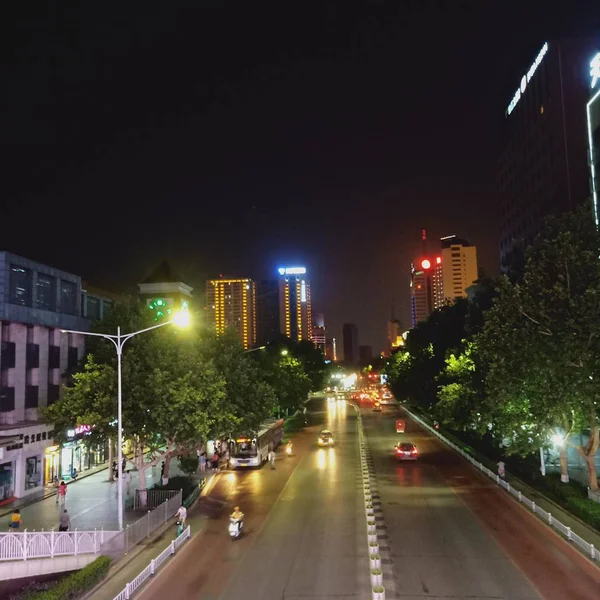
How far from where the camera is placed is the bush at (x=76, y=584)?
49.0 feet

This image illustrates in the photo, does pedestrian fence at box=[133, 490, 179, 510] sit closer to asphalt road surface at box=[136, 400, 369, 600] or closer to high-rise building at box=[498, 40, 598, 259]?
asphalt road surface at box=[136, 400, 369, 600]

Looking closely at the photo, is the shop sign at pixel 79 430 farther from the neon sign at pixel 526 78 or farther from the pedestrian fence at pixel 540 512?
the neon sign at pixel 526 78

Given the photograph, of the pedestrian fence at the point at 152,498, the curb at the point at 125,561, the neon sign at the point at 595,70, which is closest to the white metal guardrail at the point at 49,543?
the curb at the point at 125,561

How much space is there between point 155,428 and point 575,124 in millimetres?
68654

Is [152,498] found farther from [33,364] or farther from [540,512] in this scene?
[540,512]

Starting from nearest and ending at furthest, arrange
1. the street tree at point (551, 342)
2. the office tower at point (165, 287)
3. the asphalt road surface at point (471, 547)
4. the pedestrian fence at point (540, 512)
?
1. the asphalt road surface at point (471, 547)
2. the pedestrian fence at point (540, 512)
3. the street tree at point (551, 342)
4. the office tower at point (165, 287)

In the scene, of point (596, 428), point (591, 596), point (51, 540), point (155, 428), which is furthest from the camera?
point (155, 428)

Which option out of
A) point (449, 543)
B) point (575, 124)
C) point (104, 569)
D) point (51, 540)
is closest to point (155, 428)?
point (51, 540)

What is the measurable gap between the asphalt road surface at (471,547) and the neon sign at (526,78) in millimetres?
62067

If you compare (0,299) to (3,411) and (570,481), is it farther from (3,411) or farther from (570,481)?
(570,481)

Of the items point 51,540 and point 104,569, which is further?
point 51,540

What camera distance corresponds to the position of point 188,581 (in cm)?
1661

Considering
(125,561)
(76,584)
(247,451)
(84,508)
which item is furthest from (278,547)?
(247,451)

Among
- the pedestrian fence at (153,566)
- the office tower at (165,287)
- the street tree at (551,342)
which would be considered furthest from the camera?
the office tower at (165,287)
